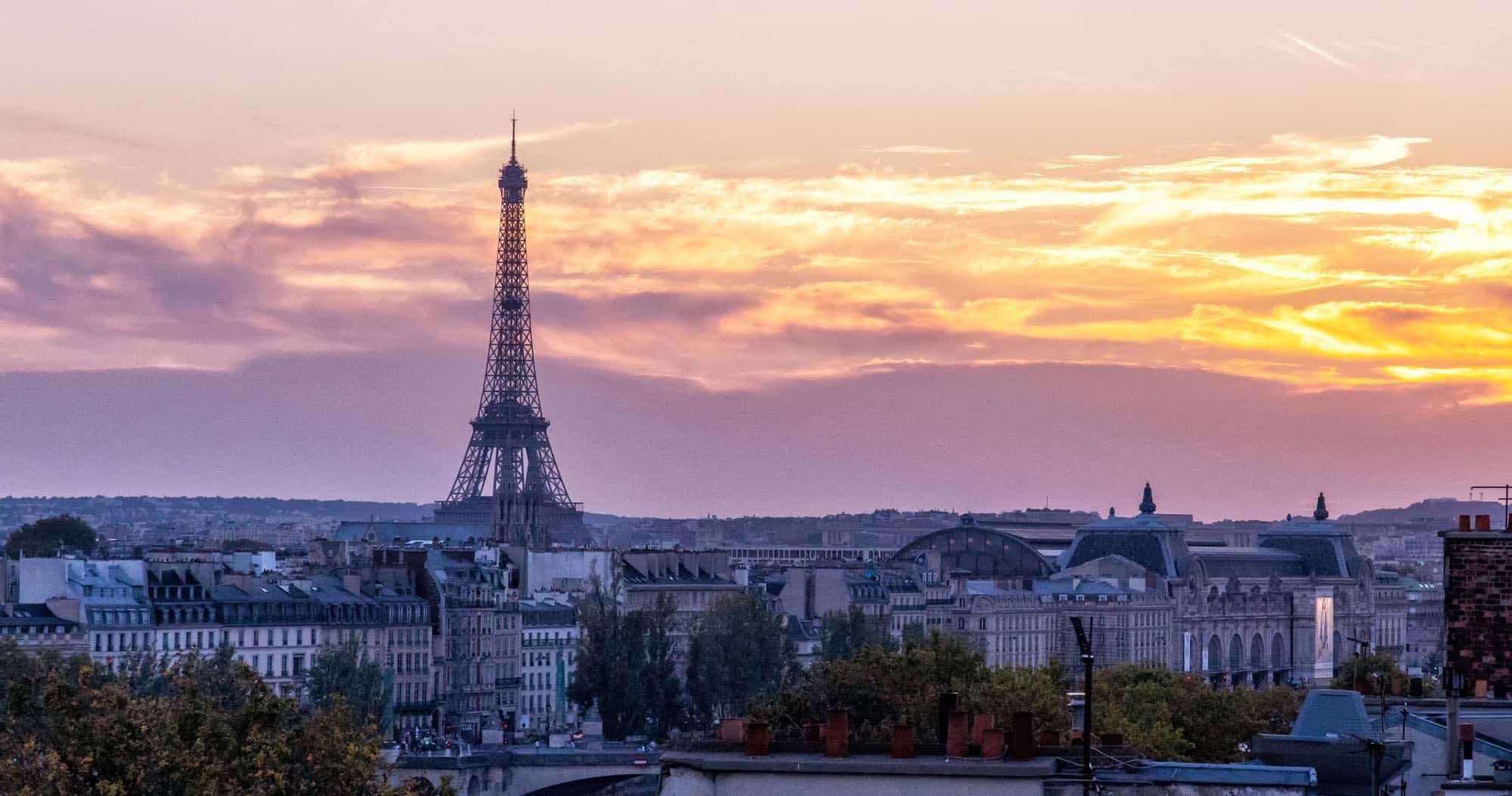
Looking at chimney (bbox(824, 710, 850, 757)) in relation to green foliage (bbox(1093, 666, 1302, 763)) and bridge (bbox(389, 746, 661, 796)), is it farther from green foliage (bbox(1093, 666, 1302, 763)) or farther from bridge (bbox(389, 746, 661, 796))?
bridge (bbox(389, 746, 661, 796))

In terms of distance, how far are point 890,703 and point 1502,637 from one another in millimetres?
44532

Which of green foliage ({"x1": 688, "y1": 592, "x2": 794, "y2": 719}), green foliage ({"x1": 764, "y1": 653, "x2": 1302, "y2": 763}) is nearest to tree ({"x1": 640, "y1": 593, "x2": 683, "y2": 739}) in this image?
green foliage ({"x1": 688, "y1": 592, "x2": 794, "y2": 719})

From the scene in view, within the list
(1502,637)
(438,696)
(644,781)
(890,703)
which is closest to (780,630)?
(438,696)

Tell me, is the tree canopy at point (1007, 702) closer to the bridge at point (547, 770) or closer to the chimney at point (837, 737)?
the bridge at point (547, 770)

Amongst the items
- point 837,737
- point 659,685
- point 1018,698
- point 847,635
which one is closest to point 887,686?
point 1018,698

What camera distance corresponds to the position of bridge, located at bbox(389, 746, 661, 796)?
358 feet

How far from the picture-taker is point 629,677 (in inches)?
5049

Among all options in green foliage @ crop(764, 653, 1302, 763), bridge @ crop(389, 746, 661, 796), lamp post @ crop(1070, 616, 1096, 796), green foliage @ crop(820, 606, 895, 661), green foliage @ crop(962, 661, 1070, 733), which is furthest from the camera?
green foliage @ crop(820, 606, 895, 661)

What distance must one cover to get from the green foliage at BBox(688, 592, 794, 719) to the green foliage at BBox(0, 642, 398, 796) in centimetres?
7253

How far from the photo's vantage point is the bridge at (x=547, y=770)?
109m

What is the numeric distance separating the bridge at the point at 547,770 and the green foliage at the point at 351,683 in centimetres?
425

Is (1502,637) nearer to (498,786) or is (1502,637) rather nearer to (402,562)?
(498,786)

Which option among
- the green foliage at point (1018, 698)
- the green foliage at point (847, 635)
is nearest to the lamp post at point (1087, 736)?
the green foliage at point (1018, 698)

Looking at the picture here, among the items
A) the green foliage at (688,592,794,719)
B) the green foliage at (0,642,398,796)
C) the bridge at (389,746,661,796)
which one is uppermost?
the green foliage at (688,592,794,719)
